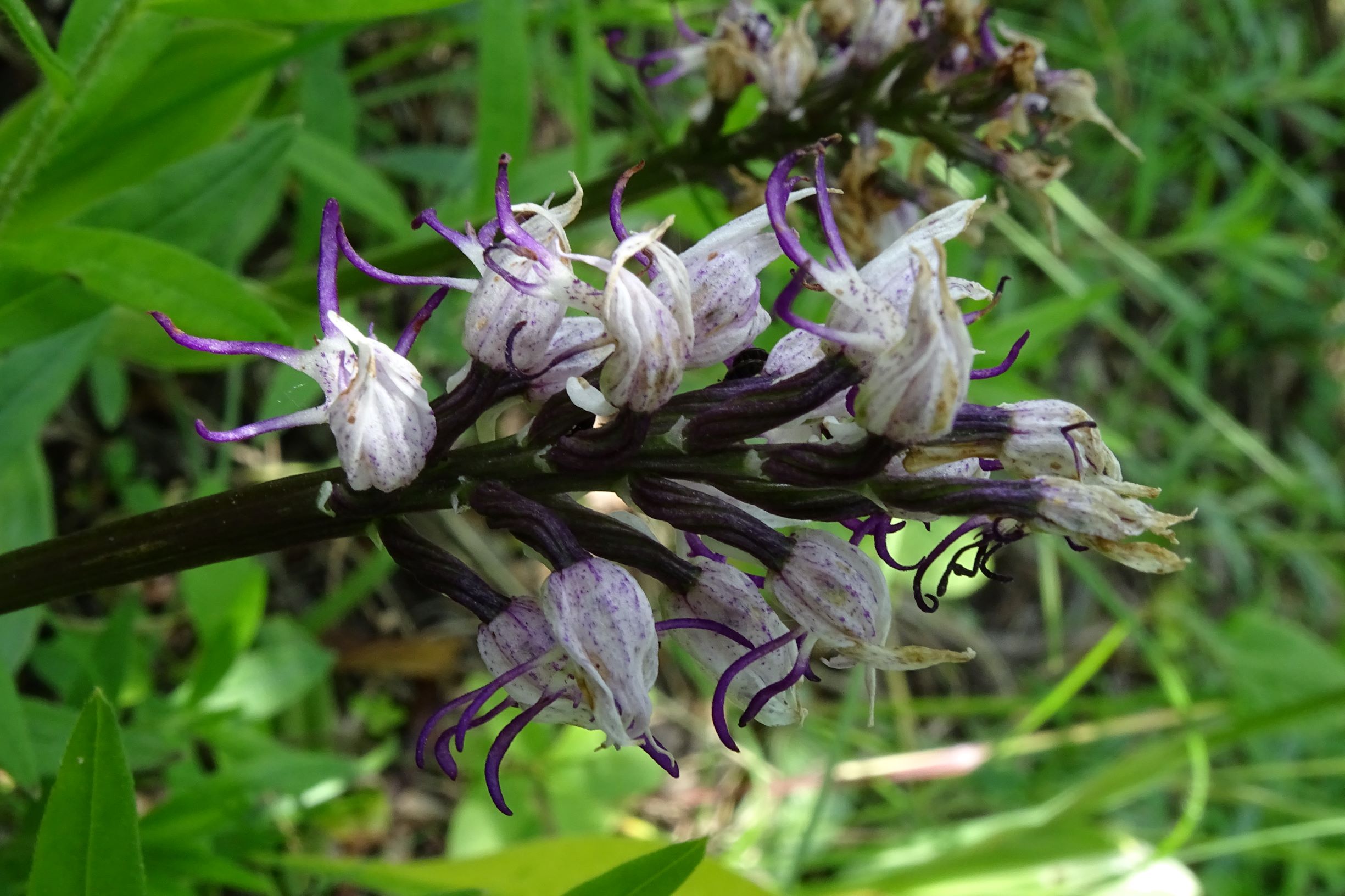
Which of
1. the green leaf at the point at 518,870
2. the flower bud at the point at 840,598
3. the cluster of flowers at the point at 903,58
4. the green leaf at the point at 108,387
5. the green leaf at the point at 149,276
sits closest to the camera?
the flower bud at the point at 840,598

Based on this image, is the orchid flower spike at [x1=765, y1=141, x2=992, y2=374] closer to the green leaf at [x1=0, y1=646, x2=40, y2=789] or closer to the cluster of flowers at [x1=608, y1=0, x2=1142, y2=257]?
the cluster of flowers at [x1=608, y1=0, x2=1142, y2=257]

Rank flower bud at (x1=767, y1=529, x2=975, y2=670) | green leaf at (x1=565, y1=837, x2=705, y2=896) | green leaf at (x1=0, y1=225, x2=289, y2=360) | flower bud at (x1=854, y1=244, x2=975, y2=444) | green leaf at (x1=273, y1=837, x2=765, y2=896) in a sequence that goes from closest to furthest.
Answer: flower bud at (x1=854, y1=244, x2=975, y2=444) < flower bud at (x1=767, y1=529, x2=975, y2=670) < green leaf at (x1=565, y1=837, x2=705, y2=896) < green leaf at (x1=0, y1=225, x2=289, y2=360) < green leaf at (x1=273, y1=837, x2=765, y2=896)

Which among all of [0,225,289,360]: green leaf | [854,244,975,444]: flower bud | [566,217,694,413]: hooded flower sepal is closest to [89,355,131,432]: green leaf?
[0,225,289,360]: green leaf

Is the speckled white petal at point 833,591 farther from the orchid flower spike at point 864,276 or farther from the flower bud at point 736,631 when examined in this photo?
the orchid flower spike at point 864,276

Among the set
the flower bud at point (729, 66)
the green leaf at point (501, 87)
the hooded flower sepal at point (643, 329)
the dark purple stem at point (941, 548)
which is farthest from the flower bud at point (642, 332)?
the green leaf at point (501, 87)

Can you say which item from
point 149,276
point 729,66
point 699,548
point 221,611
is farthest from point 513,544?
point 699,548

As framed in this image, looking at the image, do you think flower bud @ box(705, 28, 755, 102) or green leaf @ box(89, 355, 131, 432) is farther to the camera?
green leaf @ box(89, 355, 131, 432)

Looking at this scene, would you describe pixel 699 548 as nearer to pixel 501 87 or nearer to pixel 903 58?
pixel 903 58
